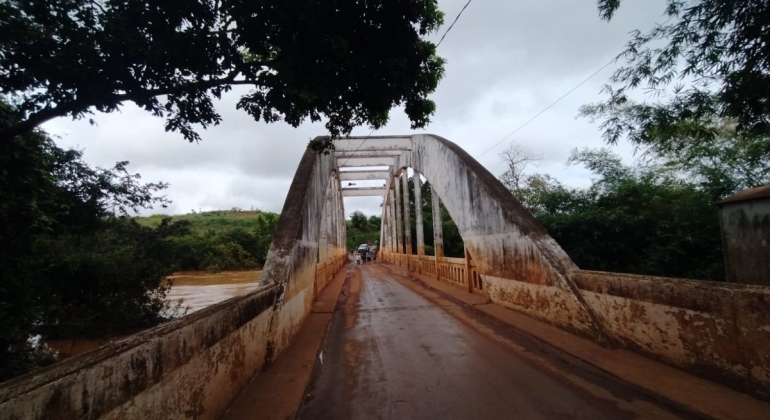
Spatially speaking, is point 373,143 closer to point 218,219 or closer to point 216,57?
point 216,57

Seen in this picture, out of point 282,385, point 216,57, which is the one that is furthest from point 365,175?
point 282,385

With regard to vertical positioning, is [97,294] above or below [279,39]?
below

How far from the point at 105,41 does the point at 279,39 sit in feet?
5.32

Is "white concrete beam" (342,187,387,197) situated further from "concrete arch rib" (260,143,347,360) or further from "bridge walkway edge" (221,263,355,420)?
"bridge walkway edge" (221,263,355,420)

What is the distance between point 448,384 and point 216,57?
423cm

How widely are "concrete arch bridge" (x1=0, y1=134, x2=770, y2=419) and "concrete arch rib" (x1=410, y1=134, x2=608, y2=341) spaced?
3 centimetres

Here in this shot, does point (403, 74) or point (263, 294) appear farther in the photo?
point (403, 74)

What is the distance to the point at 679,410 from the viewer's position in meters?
2.75

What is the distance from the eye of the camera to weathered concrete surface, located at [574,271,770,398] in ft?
9.07

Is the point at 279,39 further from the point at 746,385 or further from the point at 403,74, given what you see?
the point at 746,385

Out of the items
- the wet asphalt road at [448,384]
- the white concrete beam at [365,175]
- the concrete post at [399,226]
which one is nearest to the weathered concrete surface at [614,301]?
the wet asphalt road at [448,384]

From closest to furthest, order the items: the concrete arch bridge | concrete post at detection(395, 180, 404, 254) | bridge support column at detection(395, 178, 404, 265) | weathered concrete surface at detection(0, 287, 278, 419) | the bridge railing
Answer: weathered concrete surface at detection(0, 287, 278, 419), the concrete arch bridge, the bridge railing, bridge support column at detection(395, 178, 404, 265), concrete post at detection(395, 180, 404, 254)

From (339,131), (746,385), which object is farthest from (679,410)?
(339,131)

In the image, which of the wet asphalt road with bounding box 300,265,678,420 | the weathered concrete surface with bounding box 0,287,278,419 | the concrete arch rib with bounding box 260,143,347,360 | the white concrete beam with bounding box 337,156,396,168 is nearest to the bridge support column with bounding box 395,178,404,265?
the white concrete beam with bounding box 337,156,396,168
